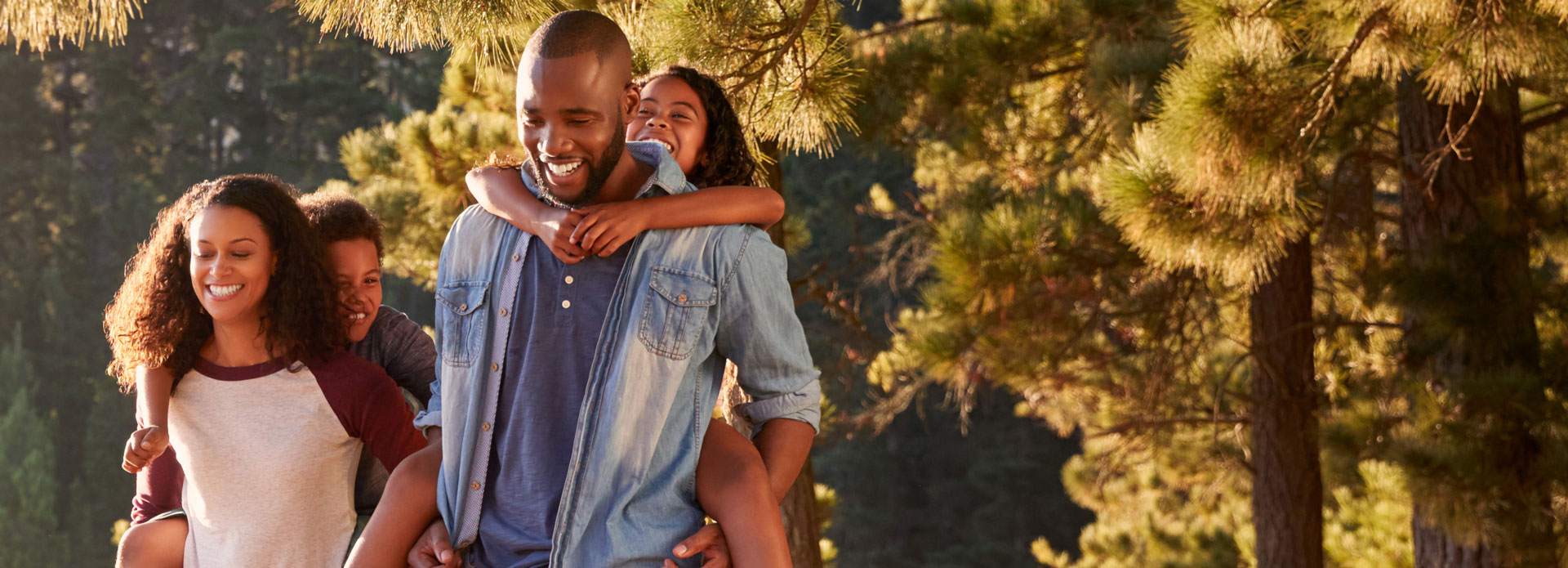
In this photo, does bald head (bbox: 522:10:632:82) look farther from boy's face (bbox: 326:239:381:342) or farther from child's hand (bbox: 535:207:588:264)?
boy's face (bbox: 326:239:381:342)

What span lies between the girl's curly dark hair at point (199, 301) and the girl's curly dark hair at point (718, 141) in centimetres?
49

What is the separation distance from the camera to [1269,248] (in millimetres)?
3016

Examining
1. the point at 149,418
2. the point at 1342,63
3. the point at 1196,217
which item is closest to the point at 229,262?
the point at 149,418

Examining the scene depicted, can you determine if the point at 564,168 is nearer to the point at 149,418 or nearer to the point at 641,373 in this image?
the point at 641,373

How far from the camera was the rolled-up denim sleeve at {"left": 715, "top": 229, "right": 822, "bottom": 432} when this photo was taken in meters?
1.24

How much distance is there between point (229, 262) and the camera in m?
1.49

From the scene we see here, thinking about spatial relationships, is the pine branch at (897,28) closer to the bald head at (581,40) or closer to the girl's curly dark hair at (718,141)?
the girl's curly dark hair at (718,141)

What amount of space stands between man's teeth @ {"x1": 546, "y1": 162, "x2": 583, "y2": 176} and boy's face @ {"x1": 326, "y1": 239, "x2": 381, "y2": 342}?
1.87 ft

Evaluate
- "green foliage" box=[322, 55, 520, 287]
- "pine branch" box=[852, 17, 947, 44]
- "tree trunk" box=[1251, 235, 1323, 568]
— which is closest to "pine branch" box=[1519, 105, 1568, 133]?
"tree trunk" box=[1251, 235, 1323, 568]

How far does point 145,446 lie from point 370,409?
0.79ft

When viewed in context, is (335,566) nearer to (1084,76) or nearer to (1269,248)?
(1269,248)

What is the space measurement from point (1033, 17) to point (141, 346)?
3630 mm

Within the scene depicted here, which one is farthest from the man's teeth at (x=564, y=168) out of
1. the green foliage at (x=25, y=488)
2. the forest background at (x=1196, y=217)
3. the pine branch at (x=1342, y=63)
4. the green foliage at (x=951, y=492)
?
the green foliage at (x=25, y=488)

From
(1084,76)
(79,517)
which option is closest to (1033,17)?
(1084,76)
